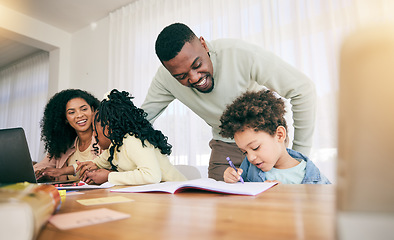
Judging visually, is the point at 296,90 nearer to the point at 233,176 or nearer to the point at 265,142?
the point at 265,142

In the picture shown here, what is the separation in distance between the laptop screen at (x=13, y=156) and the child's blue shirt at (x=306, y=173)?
95 centimetres

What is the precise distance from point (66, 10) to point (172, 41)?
3.26 m

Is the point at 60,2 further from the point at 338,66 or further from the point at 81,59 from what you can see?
the point at 338,66

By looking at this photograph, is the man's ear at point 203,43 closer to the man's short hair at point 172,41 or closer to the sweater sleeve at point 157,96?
the man's short hair at point 172,41

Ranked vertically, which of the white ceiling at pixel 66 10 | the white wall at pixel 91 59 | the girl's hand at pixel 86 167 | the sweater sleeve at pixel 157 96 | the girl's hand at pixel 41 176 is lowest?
the girl's hand at pixel 41 176

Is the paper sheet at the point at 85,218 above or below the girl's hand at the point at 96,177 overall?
above

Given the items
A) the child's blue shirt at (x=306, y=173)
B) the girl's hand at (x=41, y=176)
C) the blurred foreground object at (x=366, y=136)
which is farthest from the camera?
the girl's hand at (x=41, y=176)

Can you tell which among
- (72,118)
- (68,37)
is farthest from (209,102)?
(68,37)

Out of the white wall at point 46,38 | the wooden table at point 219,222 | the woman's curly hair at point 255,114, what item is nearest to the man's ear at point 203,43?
the woman's curly hair at point 255,114

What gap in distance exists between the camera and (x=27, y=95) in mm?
5395

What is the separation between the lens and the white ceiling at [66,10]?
371cm

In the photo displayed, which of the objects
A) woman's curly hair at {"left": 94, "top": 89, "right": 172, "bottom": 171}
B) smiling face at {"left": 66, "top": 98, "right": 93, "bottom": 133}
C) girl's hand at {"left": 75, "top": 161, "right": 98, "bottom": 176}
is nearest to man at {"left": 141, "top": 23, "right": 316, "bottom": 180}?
woman's curly hair at {"left": 94, "top": 89, "right": 172, "bottom": 171}

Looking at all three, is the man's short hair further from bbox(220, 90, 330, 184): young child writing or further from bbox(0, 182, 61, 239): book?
bbox(0, 182, 61, 239): book

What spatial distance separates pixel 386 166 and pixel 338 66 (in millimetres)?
93
